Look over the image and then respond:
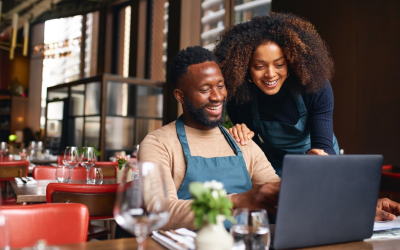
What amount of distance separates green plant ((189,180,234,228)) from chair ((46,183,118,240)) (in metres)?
1.21

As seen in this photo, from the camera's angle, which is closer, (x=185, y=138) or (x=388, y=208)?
(x=388, y=208)

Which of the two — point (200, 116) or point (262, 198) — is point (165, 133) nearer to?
point (200, 116)

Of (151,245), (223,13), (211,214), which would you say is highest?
(223,13)

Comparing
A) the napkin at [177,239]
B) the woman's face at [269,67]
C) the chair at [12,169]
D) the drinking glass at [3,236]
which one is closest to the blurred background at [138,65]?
the chair at [12,169]

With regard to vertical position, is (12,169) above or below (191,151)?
below

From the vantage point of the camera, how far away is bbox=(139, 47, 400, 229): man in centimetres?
139

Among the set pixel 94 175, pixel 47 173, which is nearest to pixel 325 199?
pixel 94 175

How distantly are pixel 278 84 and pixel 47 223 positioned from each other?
3.54 feet

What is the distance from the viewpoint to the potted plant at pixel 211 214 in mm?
729

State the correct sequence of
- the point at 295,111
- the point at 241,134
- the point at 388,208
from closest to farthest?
the point at 388,208
the point at 241,134
the point at 295,111

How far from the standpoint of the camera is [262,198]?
3.30ft

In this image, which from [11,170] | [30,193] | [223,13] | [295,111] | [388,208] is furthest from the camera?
[223,13]

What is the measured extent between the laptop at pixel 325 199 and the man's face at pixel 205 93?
0.71 metres

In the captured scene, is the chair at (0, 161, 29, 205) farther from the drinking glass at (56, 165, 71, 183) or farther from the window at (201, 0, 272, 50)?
the window at (201, 0, 272, 50)
